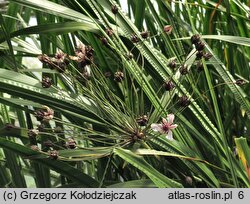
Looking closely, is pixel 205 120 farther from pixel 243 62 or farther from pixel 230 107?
pixel 243 62

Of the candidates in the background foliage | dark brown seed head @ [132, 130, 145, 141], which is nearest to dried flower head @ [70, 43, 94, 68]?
the background foliage

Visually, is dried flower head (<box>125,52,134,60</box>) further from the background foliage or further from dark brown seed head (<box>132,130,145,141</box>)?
dark brown seed head (<box>132,130,145,141</box>)

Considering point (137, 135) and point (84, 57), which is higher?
point (84, 57)
